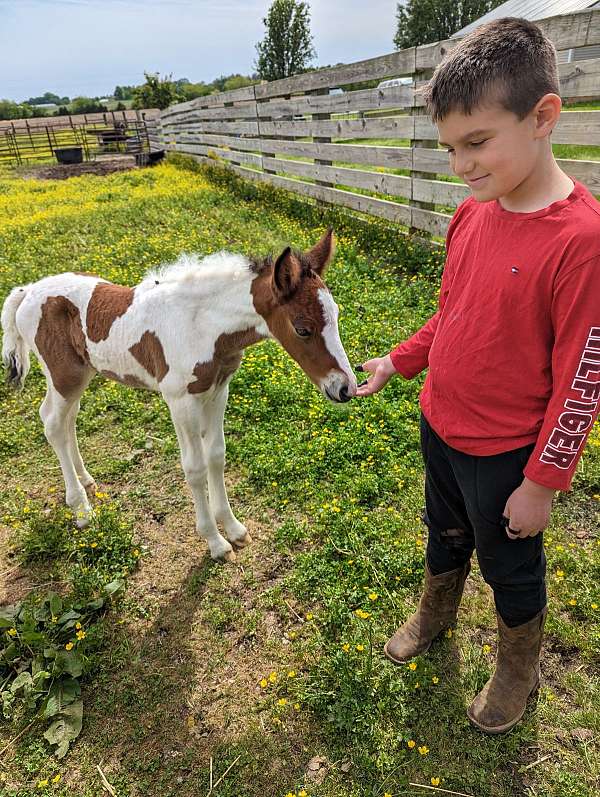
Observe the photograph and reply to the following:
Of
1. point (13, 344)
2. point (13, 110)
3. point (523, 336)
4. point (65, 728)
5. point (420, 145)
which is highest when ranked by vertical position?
point (13, 110)

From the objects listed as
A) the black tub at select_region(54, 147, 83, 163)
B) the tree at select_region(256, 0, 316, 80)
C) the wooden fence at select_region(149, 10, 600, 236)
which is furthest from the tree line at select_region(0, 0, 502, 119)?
the wooden fence at select_region(149, 10, 600, 236)

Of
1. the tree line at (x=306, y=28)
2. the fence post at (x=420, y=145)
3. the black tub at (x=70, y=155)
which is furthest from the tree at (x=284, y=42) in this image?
the fence post at (x=420, y=145)

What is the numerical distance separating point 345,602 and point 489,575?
1010 mm

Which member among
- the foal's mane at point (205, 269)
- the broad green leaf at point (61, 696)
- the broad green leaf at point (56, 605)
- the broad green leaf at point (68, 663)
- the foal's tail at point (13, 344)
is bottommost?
the broad green leaf at point (61, 696)

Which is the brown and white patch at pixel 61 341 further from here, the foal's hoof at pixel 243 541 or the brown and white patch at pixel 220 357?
the foal's hoof at pixel 243 541

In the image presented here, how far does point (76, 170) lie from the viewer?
20328mm

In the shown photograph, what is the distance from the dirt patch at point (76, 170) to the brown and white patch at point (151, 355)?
63.1 feet

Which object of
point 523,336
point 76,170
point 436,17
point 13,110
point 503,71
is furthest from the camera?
point 13,110

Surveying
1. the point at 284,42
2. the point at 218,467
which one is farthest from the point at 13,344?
the point at 284,42

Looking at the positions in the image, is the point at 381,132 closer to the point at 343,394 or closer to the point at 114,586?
the point at 343,394

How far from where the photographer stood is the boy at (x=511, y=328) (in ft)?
4.28

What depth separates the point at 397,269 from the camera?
21.0ft

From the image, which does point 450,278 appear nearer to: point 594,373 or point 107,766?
point 594,373

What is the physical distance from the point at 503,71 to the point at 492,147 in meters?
0.18
